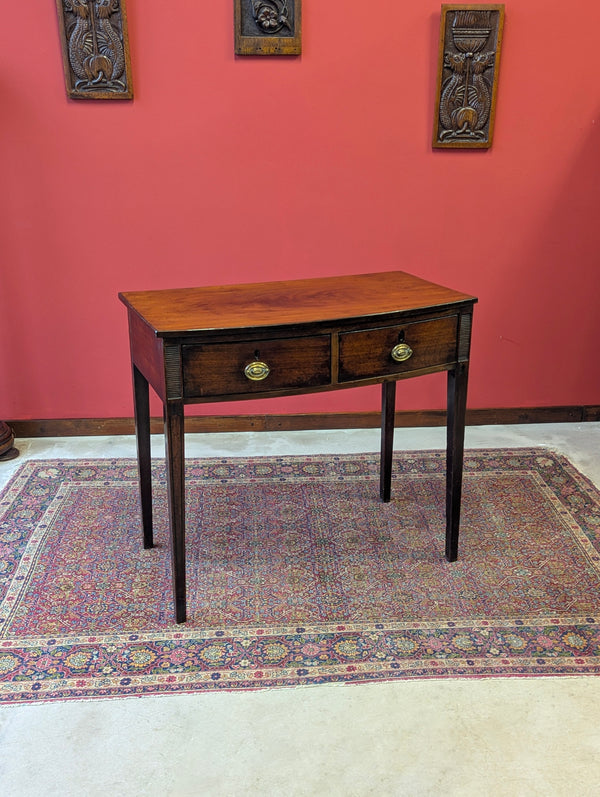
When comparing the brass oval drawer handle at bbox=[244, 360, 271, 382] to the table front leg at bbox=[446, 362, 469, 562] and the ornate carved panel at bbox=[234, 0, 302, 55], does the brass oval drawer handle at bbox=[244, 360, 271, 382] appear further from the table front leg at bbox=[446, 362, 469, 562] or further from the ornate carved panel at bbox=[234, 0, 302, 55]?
the ornate carved panel at bbox=[234, 0, 302, 55]

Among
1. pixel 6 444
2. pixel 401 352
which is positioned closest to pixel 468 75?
pixel 401 352

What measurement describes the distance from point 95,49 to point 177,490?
2010 mm

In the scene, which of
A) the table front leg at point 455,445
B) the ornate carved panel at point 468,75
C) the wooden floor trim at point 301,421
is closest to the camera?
the table front leg at point 455,445

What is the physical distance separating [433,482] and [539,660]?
109cm

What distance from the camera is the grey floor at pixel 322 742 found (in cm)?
156

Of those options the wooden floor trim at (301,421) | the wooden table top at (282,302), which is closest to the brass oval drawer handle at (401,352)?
the wooden table top at (282,302)

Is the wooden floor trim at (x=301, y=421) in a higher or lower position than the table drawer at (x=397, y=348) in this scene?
lower

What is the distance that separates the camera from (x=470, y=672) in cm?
189

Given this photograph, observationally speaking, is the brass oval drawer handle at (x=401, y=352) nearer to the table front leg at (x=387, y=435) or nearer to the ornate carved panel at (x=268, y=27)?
the table front leg at (x=387, y=435)

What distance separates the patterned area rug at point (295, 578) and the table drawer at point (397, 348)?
27.7 inches

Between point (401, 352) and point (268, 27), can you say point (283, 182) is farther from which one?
point (401, 352)

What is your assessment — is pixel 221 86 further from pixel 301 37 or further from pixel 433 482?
pixel 433 482

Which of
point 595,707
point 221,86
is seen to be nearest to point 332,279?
point 221,86

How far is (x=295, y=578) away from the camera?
230 cm
